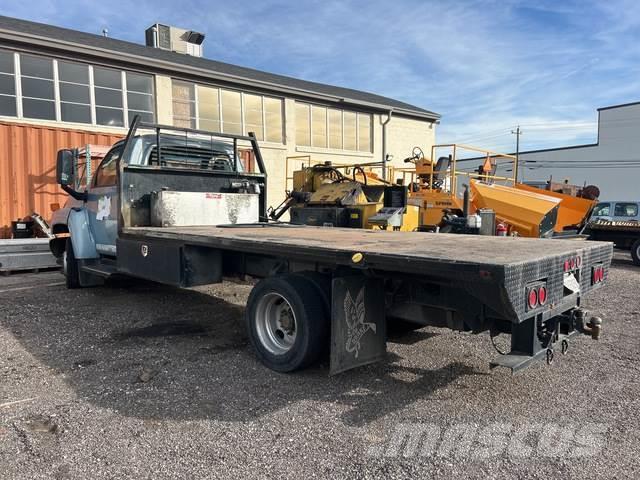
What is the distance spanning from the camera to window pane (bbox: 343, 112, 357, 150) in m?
21.0

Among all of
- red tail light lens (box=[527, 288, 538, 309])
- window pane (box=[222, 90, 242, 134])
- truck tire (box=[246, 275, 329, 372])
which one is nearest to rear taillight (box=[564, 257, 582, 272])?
red tail light lens (box=[527, 288, 538, 309])

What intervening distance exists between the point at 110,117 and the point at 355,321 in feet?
44.4

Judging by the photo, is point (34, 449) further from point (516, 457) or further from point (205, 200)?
point (205, 200)

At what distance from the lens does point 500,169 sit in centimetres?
4556

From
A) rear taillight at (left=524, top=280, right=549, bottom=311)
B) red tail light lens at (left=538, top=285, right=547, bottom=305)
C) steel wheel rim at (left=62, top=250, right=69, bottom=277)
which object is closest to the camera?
rear taillight at (left=524, top=280, right=549, bottom=311)

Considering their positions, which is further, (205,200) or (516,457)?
(205,200)

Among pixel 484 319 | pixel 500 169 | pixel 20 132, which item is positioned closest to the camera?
pixel 484 319

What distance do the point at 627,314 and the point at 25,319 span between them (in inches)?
309

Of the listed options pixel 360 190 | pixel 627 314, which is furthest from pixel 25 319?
pixel 627 314

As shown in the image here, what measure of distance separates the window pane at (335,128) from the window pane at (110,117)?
8329 millimetres

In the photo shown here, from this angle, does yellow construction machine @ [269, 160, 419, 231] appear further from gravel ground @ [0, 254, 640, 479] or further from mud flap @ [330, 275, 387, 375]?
mud flap @ [330, 275, 387, 375]

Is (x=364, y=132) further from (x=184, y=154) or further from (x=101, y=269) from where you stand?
(x=101, y=269)

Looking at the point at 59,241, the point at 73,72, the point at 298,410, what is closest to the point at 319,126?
the point at 73,72

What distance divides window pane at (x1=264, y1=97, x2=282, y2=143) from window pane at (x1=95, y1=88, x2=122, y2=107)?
5.31 meters
